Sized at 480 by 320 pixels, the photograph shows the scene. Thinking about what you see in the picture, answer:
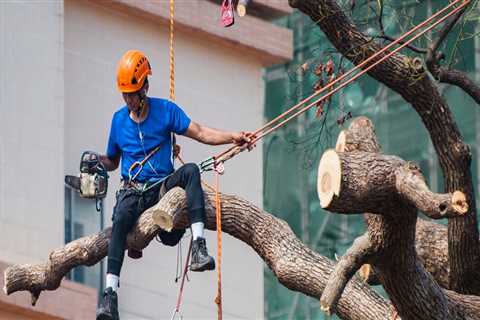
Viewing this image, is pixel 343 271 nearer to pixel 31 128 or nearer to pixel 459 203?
pixel 459 203

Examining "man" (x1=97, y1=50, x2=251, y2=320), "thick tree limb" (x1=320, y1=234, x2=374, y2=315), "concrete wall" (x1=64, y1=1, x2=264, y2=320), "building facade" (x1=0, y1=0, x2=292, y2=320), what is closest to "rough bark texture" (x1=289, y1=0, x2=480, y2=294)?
"man" (x1=97, y1=50, x2=251, y2=320)

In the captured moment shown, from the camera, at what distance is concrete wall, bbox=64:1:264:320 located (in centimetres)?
2897

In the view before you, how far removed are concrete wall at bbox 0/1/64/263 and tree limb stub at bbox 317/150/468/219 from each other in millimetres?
12059

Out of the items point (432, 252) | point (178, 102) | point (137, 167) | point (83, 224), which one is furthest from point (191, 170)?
point (178, 102)

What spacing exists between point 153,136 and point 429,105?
1.93 meters

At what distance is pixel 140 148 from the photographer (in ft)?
56.5

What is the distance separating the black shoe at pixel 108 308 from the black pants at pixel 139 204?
162 millimetres

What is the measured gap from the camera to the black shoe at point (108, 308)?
1691 centimetres

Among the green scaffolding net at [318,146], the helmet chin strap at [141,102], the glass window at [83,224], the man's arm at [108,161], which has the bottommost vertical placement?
the man's arm at [108,161]

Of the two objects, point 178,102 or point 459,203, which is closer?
point 459,203

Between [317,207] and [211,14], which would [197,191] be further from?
[317,207]

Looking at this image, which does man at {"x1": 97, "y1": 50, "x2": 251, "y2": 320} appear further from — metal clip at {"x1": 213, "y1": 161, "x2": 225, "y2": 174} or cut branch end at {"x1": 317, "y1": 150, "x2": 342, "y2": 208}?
cut branch end at {"x1": 317, "y1": 150, "x2": 342, "y2": 208}

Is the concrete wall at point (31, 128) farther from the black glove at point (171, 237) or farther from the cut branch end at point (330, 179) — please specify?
the cut branch end at point (330, 179)

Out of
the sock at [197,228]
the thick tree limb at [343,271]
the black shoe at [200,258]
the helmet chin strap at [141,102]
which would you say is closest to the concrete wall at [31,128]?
the helmet chin strap at [141,102]
